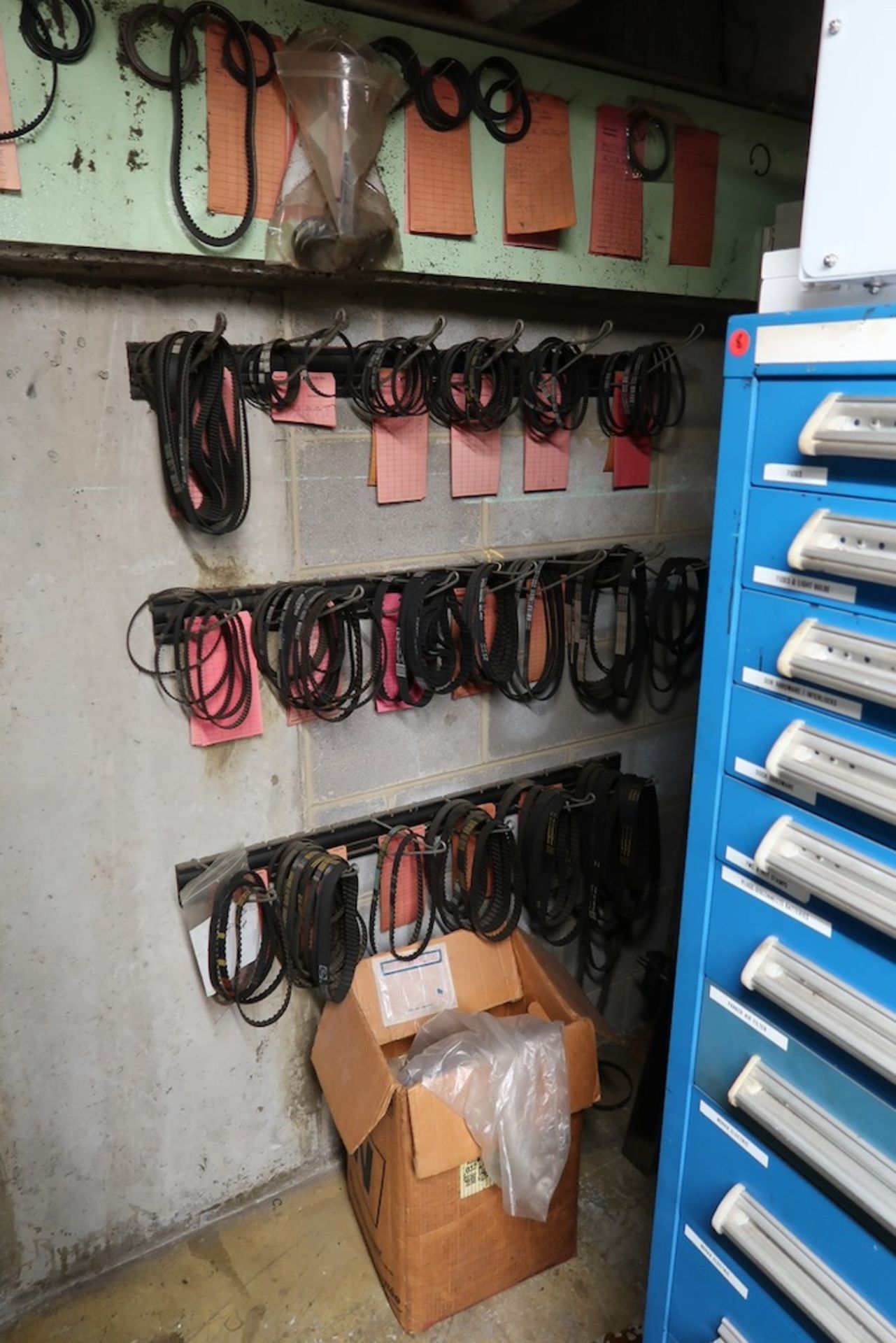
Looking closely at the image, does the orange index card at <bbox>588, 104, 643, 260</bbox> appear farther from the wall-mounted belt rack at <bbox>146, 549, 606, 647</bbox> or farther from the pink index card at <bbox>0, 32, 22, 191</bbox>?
the pink index card at <bbox>0, 32, 22, 191</bbox>

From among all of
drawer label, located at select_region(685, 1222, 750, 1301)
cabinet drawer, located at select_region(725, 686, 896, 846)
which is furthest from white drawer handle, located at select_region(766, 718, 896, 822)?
drawer label, located at select_region(685, 1222, 750, 1301)

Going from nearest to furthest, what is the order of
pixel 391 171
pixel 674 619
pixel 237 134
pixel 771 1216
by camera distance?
pixel 771 1216, pixel 237 134, pixel 391 171, pixel 674 619

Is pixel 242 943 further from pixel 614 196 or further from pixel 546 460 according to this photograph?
pixel 614 196

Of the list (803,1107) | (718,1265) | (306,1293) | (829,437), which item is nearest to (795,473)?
(829,437)

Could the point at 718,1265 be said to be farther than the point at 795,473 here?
Yes

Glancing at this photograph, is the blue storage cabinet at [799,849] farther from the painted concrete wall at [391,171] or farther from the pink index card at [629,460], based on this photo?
the pink index card at [629,460]

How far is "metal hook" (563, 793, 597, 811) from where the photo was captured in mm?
2076

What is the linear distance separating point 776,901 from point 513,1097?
0.93 m

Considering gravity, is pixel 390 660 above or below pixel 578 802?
above

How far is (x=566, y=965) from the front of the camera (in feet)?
8.09

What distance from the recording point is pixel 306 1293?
1883mm

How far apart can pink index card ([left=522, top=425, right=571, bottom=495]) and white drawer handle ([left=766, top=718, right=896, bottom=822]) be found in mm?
1159

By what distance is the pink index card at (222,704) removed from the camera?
1684 millimetres

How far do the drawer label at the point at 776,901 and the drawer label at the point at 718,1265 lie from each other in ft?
1.66
